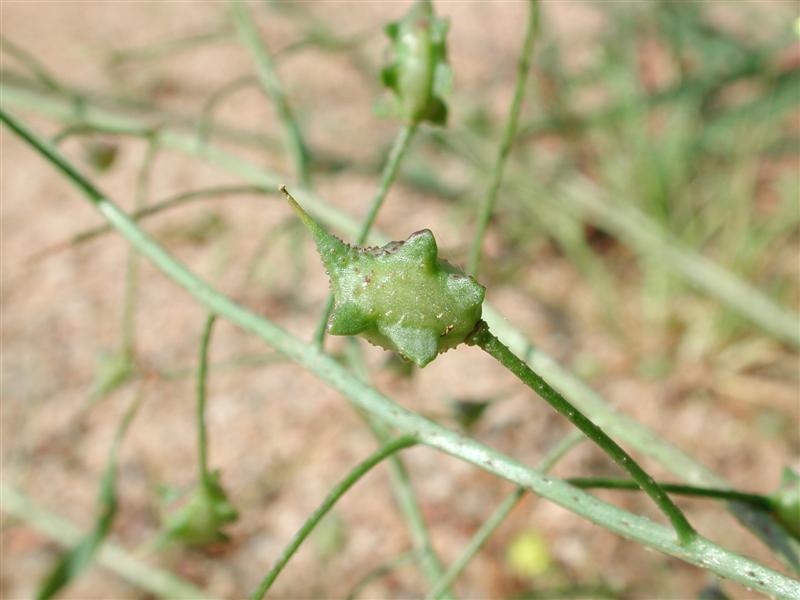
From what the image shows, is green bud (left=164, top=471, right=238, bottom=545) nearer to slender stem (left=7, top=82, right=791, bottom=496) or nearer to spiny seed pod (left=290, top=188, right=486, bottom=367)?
slender stem (left=7, top=82, right=791, bottom=496)

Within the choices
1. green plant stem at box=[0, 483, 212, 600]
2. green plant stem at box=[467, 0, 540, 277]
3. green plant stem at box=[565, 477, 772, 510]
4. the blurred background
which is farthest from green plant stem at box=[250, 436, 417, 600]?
green plant stem at box=[0, 483, 212, 600]

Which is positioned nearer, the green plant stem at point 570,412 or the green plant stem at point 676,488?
the green plant stem at point 570,412

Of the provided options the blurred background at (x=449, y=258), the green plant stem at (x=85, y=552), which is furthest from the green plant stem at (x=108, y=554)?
the green plant stem at (x=85, y=552)

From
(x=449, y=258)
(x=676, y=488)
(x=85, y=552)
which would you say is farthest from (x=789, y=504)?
(x=449, y=258)

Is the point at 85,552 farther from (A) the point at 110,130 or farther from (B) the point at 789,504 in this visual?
(B) the point at 789,504

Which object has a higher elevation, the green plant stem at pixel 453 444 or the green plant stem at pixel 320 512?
the green plant stem at pixel 453 444

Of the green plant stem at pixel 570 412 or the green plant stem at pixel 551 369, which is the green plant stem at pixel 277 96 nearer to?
the green plant stem at pixel 551 369
